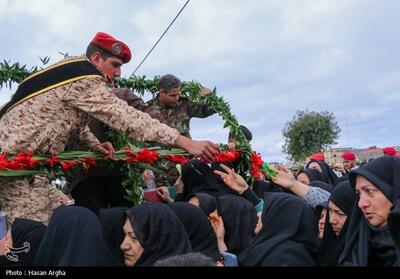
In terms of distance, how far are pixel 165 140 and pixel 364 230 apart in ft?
5.45

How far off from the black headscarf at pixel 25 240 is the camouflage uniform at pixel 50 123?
313 millimetres

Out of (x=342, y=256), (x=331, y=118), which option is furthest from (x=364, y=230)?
(x=331, y=118)

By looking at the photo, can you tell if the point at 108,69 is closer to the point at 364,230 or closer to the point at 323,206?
the point at 323,206

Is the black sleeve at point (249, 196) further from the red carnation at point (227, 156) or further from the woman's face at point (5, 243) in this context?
the woman's face at point (5, 243)

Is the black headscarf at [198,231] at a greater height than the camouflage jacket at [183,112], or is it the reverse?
the camouflage jacket at [183,112]

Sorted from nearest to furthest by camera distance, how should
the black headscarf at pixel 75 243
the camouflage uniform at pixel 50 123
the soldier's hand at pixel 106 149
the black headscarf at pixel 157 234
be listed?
1. the black headscarf at pixel 75 243
2. the black headscarf at pixel 157 234
3. the camouflage uniform at pixel 50 123
4. the soldier's hand at pixel 106 149

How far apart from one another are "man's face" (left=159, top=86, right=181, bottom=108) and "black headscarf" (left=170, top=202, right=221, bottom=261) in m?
1.93

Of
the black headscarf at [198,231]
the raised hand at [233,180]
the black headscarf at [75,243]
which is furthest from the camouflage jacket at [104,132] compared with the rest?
the black headscarf at [75,243]

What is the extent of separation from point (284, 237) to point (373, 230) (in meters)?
0.58

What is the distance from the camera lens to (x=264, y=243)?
3.24 m

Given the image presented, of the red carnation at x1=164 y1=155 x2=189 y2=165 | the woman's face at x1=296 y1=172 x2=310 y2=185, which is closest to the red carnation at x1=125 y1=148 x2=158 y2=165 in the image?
the red carnation at x1=164 y1=155 x2=189 y2=165

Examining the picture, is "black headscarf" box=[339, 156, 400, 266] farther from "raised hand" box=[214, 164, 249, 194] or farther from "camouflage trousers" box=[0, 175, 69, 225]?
"camouflage trousers" box=[0, 175, 69, 225]

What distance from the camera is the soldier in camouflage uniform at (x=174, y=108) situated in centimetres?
539

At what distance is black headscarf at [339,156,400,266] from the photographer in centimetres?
311
